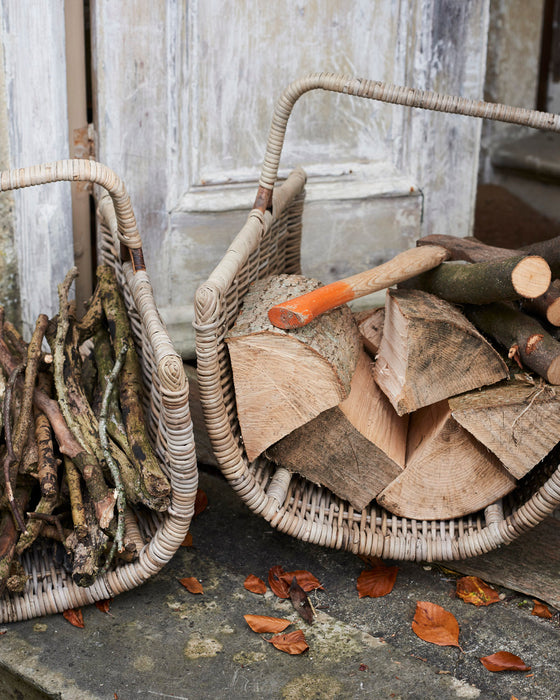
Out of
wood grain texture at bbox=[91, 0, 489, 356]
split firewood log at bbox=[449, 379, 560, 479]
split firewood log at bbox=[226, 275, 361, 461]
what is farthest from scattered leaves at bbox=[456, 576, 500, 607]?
wood grain texture at bbox=[91, 0, 489, 356]

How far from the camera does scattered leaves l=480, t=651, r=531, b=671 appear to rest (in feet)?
4.82

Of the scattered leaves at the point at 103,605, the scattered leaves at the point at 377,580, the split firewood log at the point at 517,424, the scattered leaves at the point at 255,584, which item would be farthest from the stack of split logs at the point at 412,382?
the scattered leaves at the point at 103,605

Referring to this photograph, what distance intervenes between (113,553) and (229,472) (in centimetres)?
28

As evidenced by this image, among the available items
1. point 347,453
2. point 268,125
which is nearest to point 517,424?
point 347,453

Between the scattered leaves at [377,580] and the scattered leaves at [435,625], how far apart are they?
0.28 ft

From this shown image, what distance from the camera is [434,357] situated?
1.66 m

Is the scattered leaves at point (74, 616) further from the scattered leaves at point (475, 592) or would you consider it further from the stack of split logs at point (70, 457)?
the scattered leaves at point (475, 592)

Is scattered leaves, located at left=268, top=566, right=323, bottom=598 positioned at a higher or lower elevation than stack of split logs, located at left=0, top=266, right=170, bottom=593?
lower

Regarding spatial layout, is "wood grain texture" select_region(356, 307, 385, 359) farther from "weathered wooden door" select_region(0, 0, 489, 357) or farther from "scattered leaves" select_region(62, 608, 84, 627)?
"scattered leaves" select_region(62, 608, 84, 627)

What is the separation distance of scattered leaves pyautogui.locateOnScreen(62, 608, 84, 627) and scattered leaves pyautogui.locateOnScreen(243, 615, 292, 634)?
1.07 ft

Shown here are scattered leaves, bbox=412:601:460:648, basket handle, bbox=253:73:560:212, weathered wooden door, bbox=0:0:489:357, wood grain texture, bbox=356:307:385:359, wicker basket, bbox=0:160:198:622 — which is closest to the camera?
wicker basket, bbox=0:160:198:622

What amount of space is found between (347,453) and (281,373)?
25 cm

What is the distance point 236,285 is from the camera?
1724 mm

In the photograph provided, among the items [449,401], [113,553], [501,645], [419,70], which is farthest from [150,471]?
[419,70]
